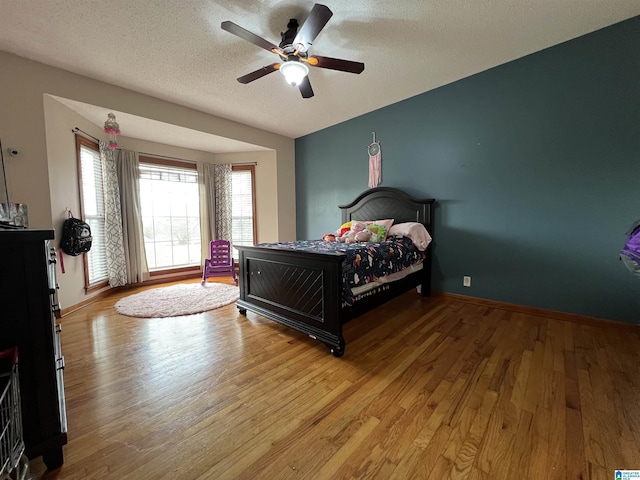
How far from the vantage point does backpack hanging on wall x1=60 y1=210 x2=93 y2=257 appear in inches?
114

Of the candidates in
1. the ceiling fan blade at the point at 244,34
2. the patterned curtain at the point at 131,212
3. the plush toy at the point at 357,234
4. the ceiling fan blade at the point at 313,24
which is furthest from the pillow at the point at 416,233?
the patterned curtain at the point at 131,212

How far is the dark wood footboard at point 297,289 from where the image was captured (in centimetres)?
199

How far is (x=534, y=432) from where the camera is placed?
4.10 ft

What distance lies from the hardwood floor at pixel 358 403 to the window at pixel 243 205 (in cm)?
286

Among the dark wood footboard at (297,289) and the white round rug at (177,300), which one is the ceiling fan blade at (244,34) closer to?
the dark wood footboard at (297,289)

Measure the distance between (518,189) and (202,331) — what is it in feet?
11.9

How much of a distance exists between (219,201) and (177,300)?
7.35 ft

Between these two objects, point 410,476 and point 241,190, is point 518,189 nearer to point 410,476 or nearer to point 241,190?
point 410,476

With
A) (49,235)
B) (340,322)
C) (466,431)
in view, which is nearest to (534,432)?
(466,431)

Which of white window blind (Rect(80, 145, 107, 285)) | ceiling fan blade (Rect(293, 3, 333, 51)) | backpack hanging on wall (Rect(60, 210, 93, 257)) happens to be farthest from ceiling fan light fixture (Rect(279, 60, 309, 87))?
white window blind (Rect(80, 145, 107, 285))

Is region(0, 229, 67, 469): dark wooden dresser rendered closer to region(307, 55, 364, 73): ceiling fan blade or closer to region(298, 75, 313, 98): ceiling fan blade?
region(307, 55, 364, 73): ceiling fan blade

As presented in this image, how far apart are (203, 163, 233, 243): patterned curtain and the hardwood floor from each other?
8.97 ft

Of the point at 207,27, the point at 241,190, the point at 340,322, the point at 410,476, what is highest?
the point at 207,27

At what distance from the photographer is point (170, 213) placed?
4598 mm
